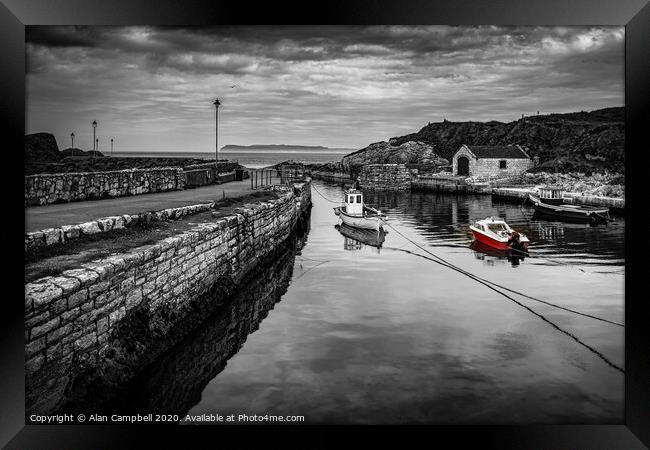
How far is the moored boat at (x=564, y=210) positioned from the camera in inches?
1087

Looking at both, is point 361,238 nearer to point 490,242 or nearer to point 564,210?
point 490,242

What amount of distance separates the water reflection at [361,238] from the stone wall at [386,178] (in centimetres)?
3276

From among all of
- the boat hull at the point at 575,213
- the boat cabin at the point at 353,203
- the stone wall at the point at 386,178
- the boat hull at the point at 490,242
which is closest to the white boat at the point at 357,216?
the boat cabin at the point at 353,203

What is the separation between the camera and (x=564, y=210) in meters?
28.8

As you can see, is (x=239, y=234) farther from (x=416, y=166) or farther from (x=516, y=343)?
(x=416, y=166)

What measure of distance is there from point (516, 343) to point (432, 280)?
5.22 m

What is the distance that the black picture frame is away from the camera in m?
4.69

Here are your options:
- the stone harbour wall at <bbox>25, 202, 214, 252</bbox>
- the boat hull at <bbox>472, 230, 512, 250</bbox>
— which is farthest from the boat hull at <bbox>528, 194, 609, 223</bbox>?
the stone harbour wall at <bbox>25, 202, 214, 252</bbox>

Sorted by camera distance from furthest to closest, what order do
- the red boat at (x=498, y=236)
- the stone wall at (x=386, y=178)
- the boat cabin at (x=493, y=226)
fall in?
the stone wall at (x=386, y=178)
the boat cabin at (x=493, y=226)
the red boat at (x=498, y=236)

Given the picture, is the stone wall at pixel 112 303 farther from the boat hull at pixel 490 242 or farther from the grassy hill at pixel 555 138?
the grassy hill at pixel 555 138

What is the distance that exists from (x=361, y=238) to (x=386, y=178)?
36.4 m

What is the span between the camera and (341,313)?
10.6 meters
